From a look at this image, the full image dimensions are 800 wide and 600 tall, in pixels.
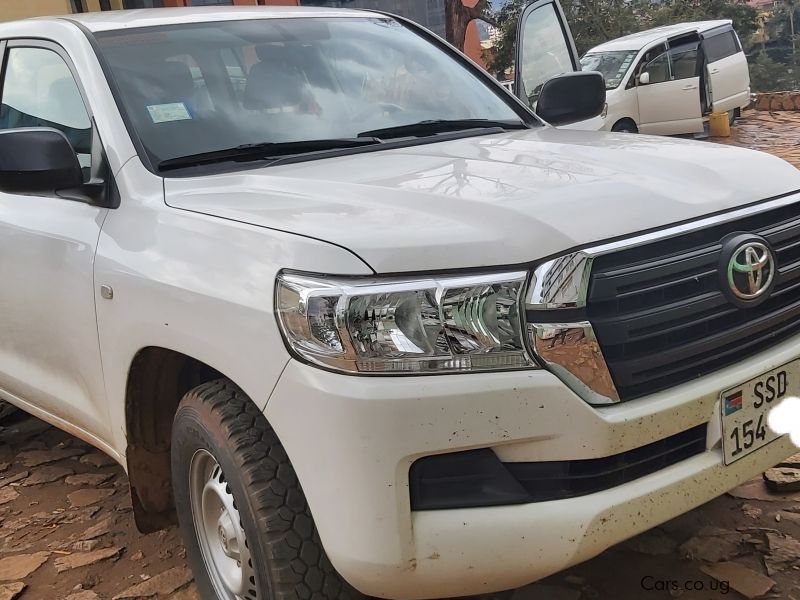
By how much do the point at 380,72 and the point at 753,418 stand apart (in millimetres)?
1765

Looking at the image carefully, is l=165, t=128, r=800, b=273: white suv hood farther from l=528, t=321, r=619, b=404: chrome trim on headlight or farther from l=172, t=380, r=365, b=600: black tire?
l=172, t=380, r=365, b=600: black tire

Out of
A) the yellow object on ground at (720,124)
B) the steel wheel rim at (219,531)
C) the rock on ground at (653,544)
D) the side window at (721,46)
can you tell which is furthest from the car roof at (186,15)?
the side window at (721,46)

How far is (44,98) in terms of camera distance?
3.00m

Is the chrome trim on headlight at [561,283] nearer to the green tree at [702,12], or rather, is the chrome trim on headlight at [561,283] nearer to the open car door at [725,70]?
the open car door at [725,70]

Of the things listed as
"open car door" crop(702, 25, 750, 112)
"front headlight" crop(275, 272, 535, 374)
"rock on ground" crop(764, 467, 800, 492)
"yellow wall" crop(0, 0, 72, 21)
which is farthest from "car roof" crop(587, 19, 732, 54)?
"front headlight" crop(275, 272, 535, 374)

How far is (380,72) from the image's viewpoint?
3.08 m

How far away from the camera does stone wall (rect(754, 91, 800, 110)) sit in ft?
55.7

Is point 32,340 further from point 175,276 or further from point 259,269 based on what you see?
point 259,269

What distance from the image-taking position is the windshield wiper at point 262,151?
8.21 feet

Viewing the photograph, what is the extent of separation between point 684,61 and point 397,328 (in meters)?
13.9

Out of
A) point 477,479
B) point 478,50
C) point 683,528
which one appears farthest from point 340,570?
point 478,50

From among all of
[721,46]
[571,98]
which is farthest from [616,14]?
[571,98]

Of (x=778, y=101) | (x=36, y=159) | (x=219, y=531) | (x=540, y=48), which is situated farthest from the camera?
(x=778, y=101)

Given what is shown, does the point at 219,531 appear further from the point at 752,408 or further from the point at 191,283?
the point at 752,408
